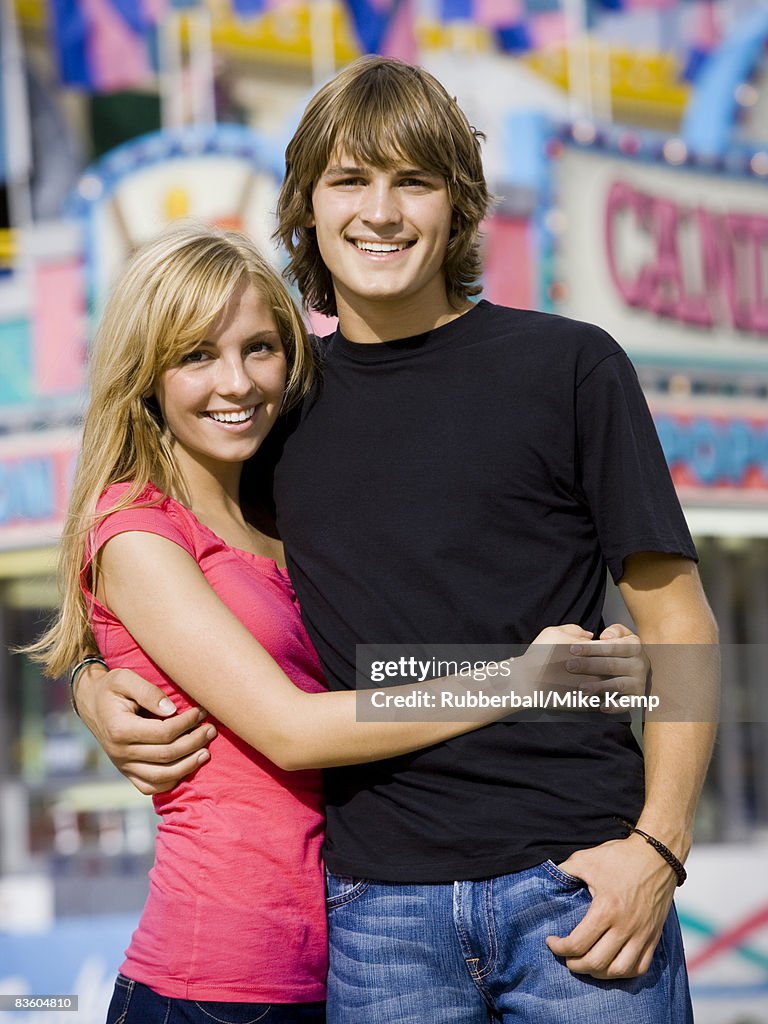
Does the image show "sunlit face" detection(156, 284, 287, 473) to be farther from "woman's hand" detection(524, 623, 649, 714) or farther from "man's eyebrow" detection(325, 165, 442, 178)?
"woman's hand" detection(524, 623, 649, 714)

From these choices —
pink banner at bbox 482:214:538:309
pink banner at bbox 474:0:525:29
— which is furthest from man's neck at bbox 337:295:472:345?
pink banner at bbox 474:0:525:29

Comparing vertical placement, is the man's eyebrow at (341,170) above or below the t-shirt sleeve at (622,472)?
above

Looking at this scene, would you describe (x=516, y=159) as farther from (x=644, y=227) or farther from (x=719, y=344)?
(x=719, y=344)

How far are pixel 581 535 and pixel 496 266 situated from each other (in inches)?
186

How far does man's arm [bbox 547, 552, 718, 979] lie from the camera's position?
187 cm

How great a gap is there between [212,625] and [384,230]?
0.70 metres

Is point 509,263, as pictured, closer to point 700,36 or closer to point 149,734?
point 149,734

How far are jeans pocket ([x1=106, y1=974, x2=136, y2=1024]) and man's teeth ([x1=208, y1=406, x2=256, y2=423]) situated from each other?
92 cm

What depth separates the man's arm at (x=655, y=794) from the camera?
1.87 meters

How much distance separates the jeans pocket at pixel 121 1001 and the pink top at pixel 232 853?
3 cm

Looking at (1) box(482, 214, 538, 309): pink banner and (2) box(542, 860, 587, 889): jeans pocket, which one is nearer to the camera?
(2) box(542, 860, 587, 889): jeans pocket

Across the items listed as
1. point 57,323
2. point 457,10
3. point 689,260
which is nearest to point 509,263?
point 689,260

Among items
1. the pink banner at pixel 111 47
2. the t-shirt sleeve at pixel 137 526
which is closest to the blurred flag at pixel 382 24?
the pink banner at pixel 111 47

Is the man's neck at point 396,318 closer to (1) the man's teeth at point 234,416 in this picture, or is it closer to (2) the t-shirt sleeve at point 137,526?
(1) the man's teeth at point 234,416
